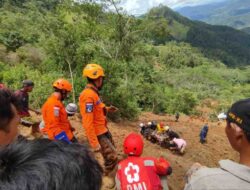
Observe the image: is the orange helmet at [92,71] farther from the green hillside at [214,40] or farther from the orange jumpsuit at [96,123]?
the green hillside at [214,40]

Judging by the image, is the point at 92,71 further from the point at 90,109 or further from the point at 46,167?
the point at 46,167

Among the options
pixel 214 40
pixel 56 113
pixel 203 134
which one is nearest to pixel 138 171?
pixel 56 113

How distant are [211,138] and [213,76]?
43028 mm

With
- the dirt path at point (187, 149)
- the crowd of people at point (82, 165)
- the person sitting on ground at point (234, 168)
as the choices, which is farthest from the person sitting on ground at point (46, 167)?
the dirt path at point (187, 149)

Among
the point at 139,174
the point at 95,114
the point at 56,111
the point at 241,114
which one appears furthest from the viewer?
the point at 95,114

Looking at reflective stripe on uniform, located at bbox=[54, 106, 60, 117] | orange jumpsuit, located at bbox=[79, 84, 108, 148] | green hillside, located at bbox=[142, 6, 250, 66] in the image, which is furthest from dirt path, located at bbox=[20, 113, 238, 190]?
green hillside, located at bbox=[142, 6, 250, 66]

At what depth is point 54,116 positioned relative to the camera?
15.0ft

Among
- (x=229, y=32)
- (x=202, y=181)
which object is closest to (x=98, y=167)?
(x=202, y=181)

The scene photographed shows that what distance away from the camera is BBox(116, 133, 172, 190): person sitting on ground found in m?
3.47

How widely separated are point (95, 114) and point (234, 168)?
3.37 meters

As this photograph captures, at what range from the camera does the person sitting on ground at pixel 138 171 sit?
11.4 feet

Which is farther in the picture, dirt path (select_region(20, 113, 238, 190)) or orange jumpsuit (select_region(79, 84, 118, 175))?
dirt path (select_region(20, 113, 238, 190))

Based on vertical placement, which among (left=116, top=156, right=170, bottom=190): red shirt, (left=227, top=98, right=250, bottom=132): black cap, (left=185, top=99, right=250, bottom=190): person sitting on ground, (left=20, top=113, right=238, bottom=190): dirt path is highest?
(left=227, top=98, right=250, bottom=132): black cap

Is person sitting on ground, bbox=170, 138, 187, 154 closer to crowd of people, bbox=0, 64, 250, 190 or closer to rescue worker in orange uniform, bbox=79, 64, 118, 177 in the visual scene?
rescue worker in orange uniform, bbox=79, 64, 118, 177
